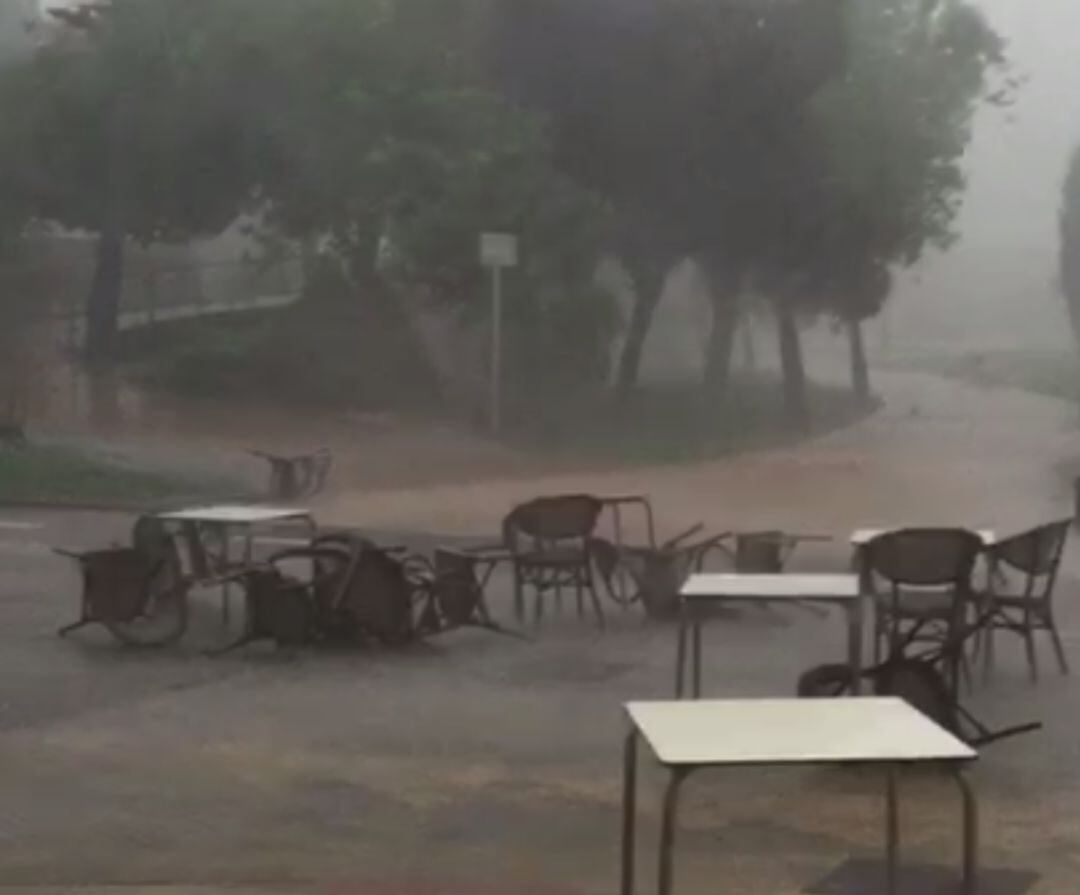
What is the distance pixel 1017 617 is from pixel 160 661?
11.0 feet

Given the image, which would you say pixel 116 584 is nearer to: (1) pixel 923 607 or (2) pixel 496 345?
(1) pixel 923 607

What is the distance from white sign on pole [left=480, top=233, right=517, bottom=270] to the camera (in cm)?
1452

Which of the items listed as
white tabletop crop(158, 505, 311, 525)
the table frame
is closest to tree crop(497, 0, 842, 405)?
white tabletop crop(158, 505, 311, 525)

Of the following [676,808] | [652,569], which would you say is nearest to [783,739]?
[676,808]

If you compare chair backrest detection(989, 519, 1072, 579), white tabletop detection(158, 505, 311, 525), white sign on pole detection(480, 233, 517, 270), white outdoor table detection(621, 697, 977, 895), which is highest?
white sign on pole detection(480, 233, 517, 270)

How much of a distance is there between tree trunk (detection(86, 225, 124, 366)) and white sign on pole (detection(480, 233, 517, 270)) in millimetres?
2471

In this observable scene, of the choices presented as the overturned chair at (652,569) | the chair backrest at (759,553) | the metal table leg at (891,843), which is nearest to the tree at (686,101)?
the chair backrest at (759,553)

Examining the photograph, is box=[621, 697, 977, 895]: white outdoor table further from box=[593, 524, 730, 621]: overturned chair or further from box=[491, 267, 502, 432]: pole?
box=[491, 267, 502, 432]: pole

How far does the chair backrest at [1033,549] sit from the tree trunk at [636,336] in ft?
22.7

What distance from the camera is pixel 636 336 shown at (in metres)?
14.6

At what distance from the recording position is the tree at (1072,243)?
1364cm

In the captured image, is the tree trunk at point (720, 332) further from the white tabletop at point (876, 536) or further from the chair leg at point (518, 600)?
the white tabletop at point (876, 536)

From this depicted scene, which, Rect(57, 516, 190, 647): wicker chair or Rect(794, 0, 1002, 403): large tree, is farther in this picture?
Rect(794, 0, 1002, 403): large tree

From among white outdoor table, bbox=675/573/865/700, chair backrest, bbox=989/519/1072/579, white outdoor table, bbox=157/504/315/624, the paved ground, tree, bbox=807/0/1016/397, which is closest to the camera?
the paved ground
